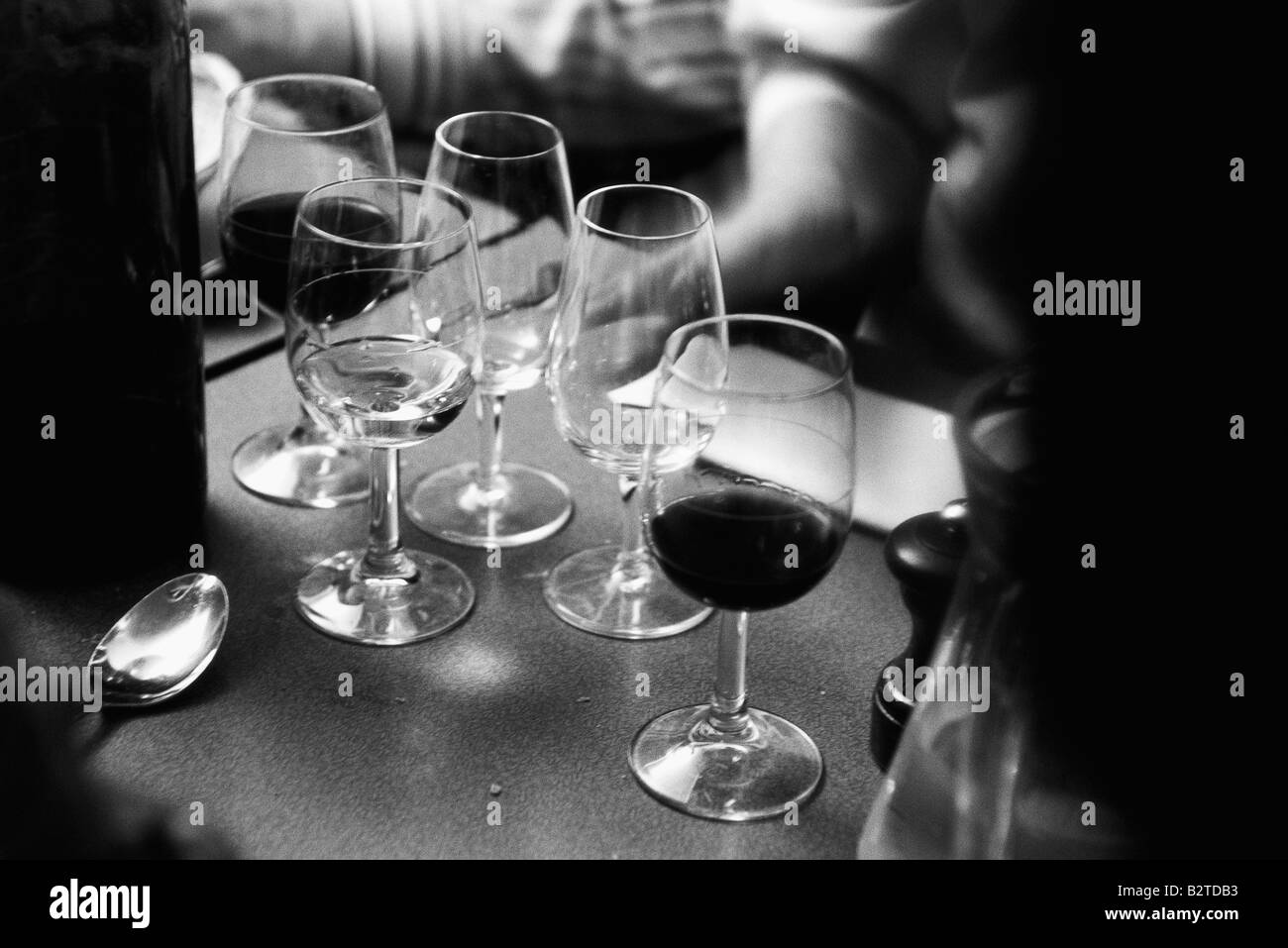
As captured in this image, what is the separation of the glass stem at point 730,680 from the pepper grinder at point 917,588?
5 cm

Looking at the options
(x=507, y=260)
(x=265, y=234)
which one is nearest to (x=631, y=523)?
(x=507, y=260)

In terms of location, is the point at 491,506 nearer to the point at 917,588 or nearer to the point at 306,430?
the point at 306,430

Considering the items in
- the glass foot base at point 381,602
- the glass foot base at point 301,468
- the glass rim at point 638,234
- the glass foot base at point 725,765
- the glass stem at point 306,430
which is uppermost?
the glass rim at point 638,234

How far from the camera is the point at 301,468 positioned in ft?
2.53

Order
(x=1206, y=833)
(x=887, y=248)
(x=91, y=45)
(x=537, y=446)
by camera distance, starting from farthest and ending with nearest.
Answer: (x=887, y=248) → (x=537, y=446) → (x=91, y=45) → (x=1206, y=833)

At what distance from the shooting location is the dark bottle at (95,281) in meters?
0.60

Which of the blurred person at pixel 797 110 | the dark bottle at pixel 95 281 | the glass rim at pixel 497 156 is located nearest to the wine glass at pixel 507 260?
the glass rim at pixel 497 156

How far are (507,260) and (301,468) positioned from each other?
0.54 feet

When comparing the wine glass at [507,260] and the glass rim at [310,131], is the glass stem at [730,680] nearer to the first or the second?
the wine glass at [507,260]

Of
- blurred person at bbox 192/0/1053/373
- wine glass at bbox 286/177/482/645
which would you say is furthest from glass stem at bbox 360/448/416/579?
blurred person at bbox 192/0/1053/373

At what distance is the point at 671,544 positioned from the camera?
554mm

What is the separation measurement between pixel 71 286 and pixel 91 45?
102mm

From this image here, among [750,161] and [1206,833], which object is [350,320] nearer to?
[1206,833]
